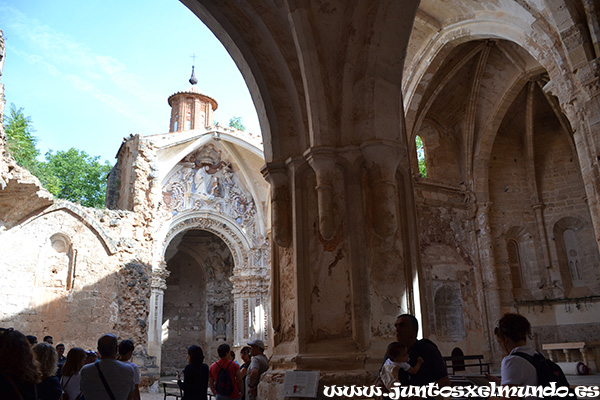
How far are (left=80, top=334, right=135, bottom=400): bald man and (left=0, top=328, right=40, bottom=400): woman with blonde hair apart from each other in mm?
778

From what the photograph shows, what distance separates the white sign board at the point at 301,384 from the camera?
366 centimetres

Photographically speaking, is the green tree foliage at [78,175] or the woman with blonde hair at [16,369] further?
the green tree foliage at [78,175]

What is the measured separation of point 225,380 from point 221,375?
59 mm

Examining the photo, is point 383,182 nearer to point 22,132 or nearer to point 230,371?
point 230,371

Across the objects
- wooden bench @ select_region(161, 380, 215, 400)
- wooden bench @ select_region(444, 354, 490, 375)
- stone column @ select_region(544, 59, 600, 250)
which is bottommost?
wooden bench @ select_region(161, 380, 215, 400)

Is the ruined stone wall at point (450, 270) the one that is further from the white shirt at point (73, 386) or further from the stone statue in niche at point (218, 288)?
the white shirt at point (73, 386)

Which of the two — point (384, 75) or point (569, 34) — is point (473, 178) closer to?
point (569, 34)

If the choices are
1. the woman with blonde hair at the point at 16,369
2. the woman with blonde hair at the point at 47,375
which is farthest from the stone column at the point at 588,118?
the woman with blonde hair at the point at 16,369

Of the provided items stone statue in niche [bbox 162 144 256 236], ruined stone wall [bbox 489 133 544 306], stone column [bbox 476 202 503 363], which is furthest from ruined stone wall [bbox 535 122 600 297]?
stone statue in niche [bbox 162 144 256 236]

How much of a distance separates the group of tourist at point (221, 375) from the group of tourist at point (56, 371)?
0.69 meters

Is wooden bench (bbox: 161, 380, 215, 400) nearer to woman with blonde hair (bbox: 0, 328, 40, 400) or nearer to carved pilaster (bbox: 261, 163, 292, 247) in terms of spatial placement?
carved pilaster (bbox: 261, 163, 292, 247)

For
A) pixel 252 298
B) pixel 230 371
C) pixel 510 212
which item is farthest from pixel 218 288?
pixel 230 371

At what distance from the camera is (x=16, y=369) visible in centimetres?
220

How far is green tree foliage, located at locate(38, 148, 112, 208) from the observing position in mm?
26500
